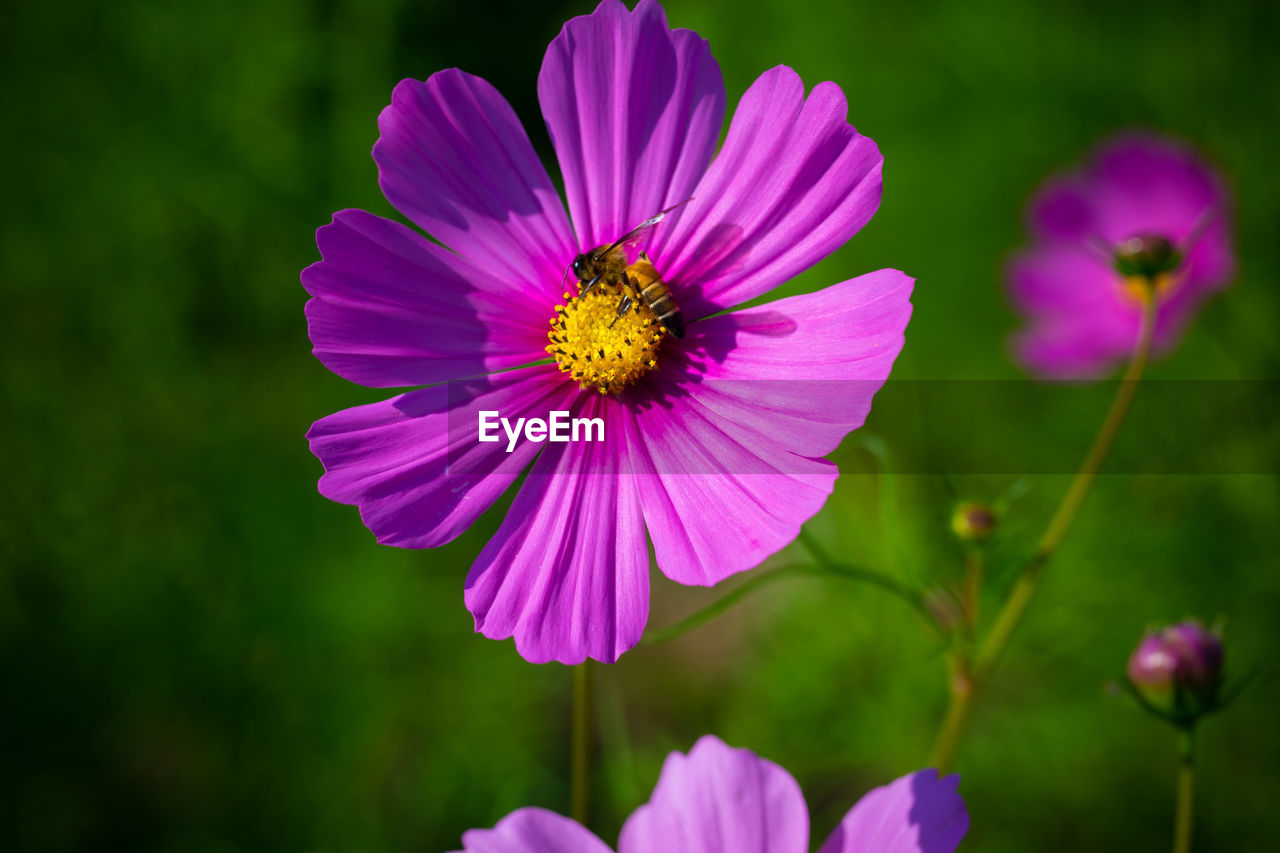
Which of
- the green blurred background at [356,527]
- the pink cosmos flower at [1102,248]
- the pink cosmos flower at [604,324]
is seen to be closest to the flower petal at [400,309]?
the pink cosmos flower at [604,324]

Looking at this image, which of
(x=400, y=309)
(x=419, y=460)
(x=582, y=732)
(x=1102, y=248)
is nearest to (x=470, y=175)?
(x=400, y=309)

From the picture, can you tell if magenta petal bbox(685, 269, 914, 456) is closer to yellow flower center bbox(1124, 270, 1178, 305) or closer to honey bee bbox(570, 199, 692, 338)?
honey bee bbox(570, 199, 692, 338)

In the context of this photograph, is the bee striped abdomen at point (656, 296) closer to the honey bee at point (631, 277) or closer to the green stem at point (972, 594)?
the honey bee at point (631, 277)

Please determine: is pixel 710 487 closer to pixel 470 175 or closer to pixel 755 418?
pixel 755 418

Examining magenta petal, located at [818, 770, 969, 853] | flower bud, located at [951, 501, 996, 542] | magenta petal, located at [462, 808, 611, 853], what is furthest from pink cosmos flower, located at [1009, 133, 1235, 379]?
magenta petal, located at [462, 808, 611, 853]

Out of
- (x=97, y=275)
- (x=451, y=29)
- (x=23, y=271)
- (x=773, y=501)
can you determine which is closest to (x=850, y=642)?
(x=773, y=501)

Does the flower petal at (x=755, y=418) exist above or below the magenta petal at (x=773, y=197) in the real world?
below

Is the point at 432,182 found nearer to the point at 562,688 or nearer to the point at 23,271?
the point at 562,688
